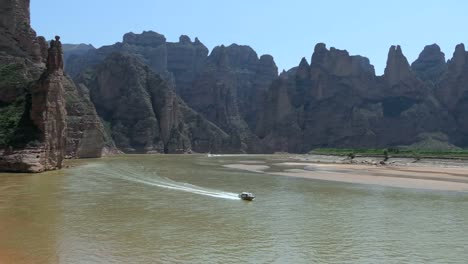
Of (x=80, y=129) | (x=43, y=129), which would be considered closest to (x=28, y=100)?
(x=43, y=129)

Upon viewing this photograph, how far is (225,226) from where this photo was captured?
2769cm

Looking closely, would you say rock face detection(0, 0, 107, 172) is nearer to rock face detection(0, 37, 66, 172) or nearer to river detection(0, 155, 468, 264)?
rock face detection(0, 37, 66, 172)

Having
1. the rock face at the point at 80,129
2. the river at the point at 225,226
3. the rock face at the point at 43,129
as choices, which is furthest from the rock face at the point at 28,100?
the rock face at the point at 80,129

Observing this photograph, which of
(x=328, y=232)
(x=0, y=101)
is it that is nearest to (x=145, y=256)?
(x=328, y=232)

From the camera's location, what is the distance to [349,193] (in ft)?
152

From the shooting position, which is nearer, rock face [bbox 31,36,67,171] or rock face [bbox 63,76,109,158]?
rock face [bbox 31,36,67,171]

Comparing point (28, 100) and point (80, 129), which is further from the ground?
point (28, 100)

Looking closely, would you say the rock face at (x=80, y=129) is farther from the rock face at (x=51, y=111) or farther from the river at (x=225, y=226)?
the river at (x=225, y=226)

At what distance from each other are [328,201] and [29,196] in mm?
24400

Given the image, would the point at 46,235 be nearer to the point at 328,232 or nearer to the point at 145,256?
the point at 145,256

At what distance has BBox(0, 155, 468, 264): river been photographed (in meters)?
21.2

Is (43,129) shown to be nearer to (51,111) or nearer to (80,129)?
(51,111)

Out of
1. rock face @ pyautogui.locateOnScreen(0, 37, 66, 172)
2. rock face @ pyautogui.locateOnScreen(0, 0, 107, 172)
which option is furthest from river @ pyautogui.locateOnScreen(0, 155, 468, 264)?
rock face @ pyautogui.locateOnScreen(0, 0, 107, 172)

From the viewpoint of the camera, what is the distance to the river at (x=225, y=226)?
69.7 ft
